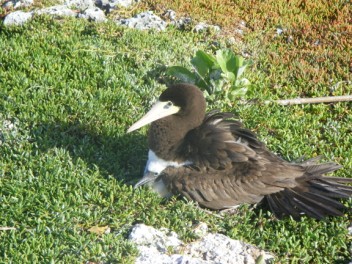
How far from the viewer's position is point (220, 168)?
6.02m

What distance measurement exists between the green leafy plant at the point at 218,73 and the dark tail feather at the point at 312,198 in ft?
6.04

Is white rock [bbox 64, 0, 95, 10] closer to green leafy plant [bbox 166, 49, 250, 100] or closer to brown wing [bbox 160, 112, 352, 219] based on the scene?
green leafy plant [bbox 166, 49, 250, 100]

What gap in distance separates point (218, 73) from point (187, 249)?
8.96 feet

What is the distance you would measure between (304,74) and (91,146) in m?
3.21

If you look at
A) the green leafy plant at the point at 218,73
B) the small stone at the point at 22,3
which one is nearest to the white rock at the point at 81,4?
the small stone at the point at 22,3

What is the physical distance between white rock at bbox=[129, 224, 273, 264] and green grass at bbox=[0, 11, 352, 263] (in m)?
0.10

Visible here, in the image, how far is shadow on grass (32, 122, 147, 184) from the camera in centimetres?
649

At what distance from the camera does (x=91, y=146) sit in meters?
6.77

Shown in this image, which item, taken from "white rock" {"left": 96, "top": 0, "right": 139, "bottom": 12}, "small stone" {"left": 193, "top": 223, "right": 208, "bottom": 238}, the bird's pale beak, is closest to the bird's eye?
the bird's pale beak

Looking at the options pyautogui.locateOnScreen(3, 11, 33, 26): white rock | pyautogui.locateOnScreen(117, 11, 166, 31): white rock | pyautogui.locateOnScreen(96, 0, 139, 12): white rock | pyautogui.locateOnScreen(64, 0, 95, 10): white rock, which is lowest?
pyautogui.locateOnScreen(117, 11, 166, 31): white rock

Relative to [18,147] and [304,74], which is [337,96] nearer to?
[304,74]

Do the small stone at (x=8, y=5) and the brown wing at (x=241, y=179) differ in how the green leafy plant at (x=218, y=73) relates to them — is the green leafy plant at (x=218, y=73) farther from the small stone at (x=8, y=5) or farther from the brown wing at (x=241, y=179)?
the small stone at (x=8, y=5)

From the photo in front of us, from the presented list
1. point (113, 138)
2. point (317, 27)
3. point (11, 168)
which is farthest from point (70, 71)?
point (317, 27)

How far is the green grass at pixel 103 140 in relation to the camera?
5684 mm
